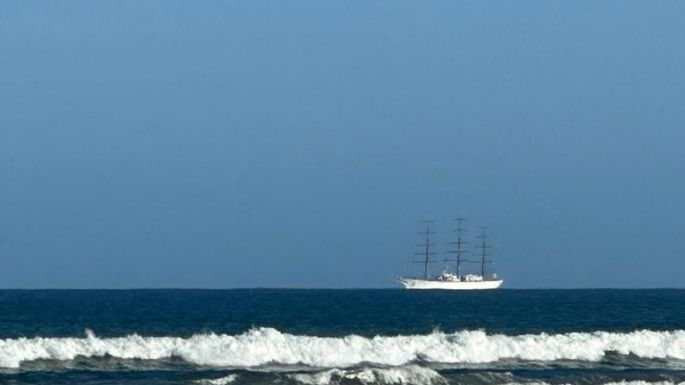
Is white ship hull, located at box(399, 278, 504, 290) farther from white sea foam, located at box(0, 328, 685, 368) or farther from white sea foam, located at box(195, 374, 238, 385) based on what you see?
white sea foam, located at box(195, 374, 238, 385)

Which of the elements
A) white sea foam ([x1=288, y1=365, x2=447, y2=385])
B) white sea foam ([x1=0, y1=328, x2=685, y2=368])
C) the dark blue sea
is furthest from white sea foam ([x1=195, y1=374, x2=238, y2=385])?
white sea foam ([x1=0, y1=328, x2=685, y2=368])

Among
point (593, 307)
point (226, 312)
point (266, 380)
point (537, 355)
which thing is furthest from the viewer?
point (593, 307)

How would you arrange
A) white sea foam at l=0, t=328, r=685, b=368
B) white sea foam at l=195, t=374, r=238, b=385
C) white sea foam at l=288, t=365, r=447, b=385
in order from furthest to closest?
white sea foam at l=0, t=328, r=685, b=368 → white sea foam at l=288, t=365, r=447, b=385 → white sea foam at l=195, t=374, r=238, b=385

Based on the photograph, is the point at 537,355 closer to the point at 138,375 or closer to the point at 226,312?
the point at 138,375

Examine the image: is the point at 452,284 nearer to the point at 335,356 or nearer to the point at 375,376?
the point at 335,356

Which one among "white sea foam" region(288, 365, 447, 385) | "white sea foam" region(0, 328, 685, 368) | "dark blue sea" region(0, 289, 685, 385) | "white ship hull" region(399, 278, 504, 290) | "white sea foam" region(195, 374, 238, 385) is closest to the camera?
"white sea foam" region(195, 374, 238, 385)

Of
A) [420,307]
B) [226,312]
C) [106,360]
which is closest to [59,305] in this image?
[226,312]

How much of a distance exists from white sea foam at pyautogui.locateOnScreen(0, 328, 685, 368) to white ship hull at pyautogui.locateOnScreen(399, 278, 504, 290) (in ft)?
336

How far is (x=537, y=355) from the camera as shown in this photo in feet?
164

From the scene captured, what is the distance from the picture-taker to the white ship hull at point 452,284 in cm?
15425

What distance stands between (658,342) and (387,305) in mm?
44161

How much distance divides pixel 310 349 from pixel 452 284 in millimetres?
108654

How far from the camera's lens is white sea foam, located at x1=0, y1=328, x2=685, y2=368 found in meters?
46.9

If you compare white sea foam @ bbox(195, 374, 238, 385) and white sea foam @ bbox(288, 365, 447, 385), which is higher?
white sea foam @ bbox(288, 365, 447, 385)
